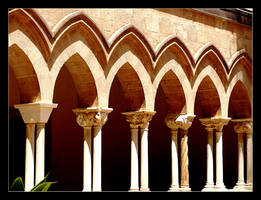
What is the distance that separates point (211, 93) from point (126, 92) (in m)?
2.34

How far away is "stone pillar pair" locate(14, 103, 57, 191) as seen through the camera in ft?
27.5

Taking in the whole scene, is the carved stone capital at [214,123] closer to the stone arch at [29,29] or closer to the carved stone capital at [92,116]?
the carved stone capital at [92,116]

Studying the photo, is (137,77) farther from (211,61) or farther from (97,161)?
(211,61)

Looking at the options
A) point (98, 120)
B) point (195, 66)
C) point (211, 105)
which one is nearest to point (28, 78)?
point (98, 120)

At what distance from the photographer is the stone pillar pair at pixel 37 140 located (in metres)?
8.39

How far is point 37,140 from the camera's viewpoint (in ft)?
27.8

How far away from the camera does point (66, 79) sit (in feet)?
43.3

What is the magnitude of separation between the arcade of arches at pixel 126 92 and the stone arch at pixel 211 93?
0.02 m

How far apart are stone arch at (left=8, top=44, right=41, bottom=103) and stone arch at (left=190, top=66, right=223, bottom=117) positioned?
13.9ft

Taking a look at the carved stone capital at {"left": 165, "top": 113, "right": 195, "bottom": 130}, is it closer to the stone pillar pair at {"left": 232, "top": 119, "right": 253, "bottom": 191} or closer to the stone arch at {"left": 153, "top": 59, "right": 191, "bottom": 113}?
the stone arch at {"left": 153, "top": 59, "right": 191, "bottom": 113}

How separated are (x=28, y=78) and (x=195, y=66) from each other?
12.9 feet

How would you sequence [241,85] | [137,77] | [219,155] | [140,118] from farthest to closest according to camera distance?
[241,85] < [219,155] < [140,118] < [137,77]

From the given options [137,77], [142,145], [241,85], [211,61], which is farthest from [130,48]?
[241,85]

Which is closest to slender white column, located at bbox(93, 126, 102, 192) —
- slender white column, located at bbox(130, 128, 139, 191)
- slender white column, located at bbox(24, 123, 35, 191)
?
slender white column, located at bbox(130, 128, 139, 191)
